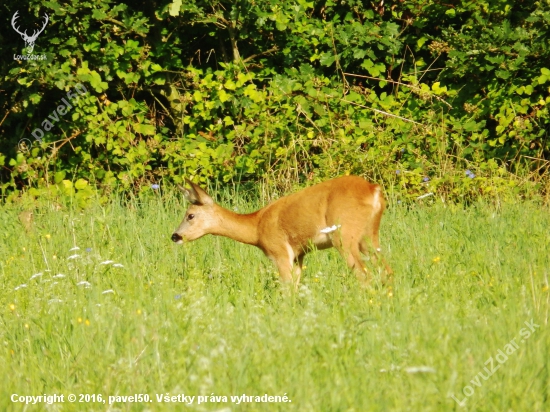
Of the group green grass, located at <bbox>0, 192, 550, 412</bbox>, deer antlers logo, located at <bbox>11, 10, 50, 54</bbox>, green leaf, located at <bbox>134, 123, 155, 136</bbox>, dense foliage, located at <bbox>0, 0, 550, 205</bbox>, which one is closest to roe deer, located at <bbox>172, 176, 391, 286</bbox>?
green grass, located at <bbox>0, 192, 550, 412</bbox>

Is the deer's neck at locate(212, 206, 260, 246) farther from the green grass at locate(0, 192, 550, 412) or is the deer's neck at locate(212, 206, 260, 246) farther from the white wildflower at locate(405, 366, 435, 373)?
the white wildflower at locate(405, 366, 435, 373)

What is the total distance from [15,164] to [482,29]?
5.28m

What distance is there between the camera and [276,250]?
25.2 feet

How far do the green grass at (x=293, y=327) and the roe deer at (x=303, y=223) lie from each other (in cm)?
17

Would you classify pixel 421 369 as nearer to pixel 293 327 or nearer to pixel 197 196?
pixel 293 327

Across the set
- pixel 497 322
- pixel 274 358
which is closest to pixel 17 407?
pixel 274 358

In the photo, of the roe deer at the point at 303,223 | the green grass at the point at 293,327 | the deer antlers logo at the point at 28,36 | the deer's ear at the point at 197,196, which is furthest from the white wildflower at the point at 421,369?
the deer antlers logo at the point at 28,36

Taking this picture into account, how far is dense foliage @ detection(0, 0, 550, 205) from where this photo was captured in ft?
33.1

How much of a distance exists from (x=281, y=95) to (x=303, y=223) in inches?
125

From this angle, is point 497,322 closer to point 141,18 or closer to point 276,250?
point 276,250

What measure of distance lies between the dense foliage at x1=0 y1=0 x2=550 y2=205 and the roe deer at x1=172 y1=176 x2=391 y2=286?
7.21 feet

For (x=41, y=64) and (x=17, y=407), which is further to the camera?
(x=41, y=64)

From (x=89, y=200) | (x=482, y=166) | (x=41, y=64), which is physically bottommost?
(x=89, y=200)

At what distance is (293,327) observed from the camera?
4809mm
